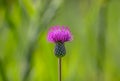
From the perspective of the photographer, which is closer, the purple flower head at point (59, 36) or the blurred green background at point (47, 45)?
the purple flower head at point (59, 36)

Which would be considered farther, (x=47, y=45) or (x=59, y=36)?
(x=47, y=45)

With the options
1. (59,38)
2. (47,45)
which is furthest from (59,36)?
(47,45)

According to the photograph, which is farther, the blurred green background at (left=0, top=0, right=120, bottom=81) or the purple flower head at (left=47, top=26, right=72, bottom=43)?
the blurred green background at (left=0, top=0, right=120, bottom=81)

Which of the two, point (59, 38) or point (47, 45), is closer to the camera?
point (59, 38)

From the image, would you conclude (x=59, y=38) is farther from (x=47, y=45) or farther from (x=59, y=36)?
(x=47, y=45)

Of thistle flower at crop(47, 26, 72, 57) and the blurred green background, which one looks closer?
thistle flower at crop(47, 26, 72, 57)

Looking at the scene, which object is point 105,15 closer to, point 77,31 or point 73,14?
point 77,31

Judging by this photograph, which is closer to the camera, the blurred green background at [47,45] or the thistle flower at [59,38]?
the thistle flower at [59,38]

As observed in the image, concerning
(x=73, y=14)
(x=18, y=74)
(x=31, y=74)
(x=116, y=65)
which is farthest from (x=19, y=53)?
(x=73, y=14)
